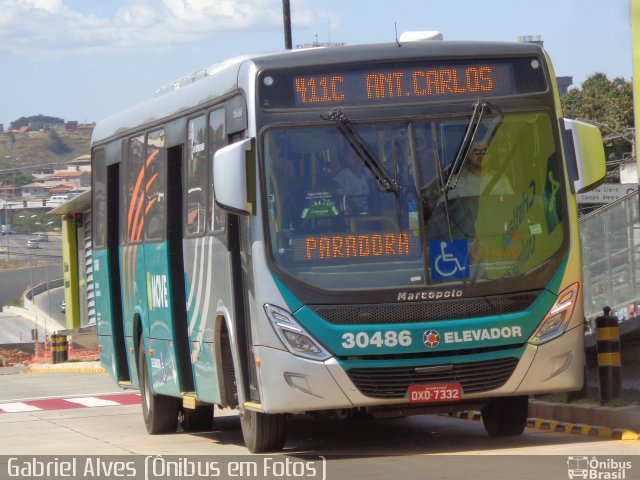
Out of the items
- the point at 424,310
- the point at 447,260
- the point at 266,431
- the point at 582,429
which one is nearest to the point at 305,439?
the point at 266,431

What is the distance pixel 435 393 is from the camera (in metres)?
11.6

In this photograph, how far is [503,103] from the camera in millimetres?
11969

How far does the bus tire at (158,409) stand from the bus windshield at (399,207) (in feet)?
16.0

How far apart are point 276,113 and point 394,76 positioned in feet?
3.39

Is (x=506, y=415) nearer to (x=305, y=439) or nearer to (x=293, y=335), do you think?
(x=305, y=439)

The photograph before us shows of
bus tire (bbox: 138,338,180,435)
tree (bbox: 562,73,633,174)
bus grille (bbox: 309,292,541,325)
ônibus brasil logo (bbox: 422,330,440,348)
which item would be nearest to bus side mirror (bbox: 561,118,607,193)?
bus grille (bbox: 309,292,541,325)

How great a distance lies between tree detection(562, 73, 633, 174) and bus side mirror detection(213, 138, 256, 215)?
5156 centimetres

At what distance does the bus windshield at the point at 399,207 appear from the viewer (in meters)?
11.6

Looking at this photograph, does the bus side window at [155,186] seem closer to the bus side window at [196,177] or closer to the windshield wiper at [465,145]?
the bus side window at [196,177]

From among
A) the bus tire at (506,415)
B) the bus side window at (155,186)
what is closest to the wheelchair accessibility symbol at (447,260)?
the bus tire at (506,415)

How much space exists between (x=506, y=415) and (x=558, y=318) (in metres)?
1.55

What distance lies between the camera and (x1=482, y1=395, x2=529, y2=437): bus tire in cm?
1290

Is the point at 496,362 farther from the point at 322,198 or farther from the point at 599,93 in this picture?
the point at 599,93

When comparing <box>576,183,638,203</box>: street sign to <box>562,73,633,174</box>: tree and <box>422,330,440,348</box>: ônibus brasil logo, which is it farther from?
<box>562,73,633,174</box>: tree
